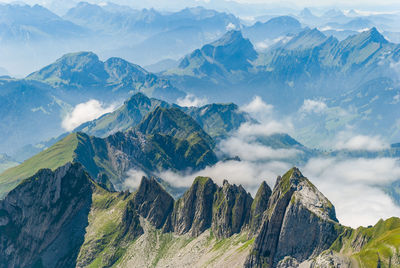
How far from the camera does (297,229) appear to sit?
7534 inches

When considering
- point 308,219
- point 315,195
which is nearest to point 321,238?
point 308,219

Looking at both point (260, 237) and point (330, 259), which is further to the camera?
point (260, 237)

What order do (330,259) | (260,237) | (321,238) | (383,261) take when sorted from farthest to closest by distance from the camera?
1. (260,237)
2. (321,238)
3. (330,259)
4. (383,261)

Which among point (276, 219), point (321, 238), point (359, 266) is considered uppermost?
point (276, 219)

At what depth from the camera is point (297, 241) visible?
19200 cm

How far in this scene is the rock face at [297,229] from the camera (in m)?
187

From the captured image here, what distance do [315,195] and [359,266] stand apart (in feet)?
146

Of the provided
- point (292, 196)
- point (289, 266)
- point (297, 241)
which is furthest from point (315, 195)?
point (289, 266)

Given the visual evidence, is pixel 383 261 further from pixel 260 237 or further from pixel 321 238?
pixel 260 237

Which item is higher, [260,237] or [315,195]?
[315,195]

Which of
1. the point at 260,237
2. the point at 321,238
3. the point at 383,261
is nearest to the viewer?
the point at 383,261

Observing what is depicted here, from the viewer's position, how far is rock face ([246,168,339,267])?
18662 cm

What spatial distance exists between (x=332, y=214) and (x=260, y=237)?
1473 inches

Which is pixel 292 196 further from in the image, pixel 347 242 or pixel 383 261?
pixel 383 261
